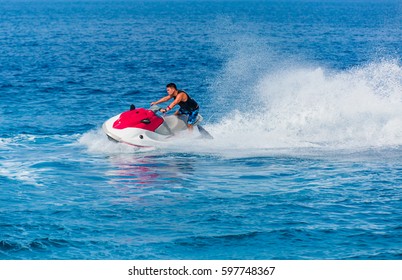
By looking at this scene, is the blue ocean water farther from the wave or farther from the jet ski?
the jet ski

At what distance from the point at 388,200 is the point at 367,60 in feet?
121

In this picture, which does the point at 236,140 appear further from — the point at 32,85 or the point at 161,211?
the point at 32,85

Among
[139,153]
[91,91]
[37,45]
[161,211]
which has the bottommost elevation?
[161,211]

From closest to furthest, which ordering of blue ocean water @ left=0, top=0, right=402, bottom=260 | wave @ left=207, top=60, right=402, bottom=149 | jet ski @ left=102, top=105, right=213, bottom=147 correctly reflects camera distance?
1. blue ocean water @ left=0, top=0, right=402, bottom=260
2. jet ski @ left=102, top=105, right=213, bottom=147
3. wave @ left=207, top=60, right=402, bottom=149

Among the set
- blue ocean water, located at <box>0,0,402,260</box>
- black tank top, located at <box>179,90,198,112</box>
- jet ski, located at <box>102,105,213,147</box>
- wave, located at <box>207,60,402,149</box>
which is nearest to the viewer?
blue ocean water, located at <box>0,0,402,260</box>

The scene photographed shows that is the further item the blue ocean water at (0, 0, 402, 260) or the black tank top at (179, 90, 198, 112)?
the black tank top at (179, 90, 198, 112)

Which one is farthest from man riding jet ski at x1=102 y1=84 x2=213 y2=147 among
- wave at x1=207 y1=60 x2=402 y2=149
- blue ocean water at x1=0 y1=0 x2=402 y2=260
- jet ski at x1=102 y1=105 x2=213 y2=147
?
wave at x1=207 y1=60 x2=402 y2=149

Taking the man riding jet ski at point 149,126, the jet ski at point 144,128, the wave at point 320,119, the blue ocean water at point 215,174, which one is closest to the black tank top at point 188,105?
the man riding jet ski at point 149,126

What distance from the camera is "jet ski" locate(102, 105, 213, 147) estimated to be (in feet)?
68.6

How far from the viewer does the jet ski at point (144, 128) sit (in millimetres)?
20906

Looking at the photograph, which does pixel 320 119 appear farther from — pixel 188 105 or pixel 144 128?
pixel 144 128

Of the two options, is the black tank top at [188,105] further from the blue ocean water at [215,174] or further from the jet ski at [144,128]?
the blue ocean water at [215,174]

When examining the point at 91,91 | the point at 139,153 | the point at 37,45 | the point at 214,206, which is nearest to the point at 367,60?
the point at 91,91
